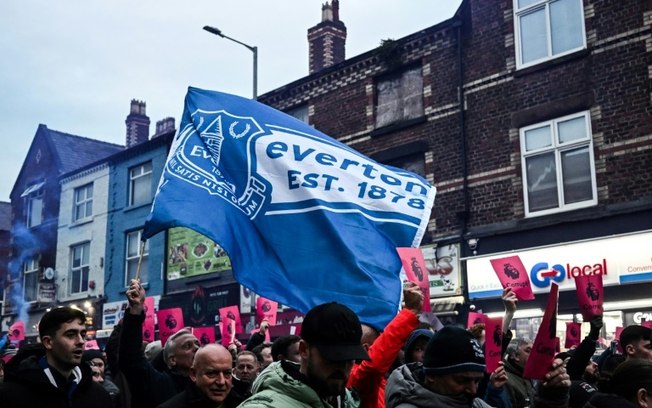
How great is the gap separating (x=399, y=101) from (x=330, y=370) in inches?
653

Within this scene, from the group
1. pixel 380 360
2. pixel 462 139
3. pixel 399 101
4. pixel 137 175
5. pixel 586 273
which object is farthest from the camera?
pixel 137 175

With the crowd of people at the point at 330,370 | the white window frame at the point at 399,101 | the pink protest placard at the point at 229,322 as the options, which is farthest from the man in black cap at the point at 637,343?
the white window frame at the point at 399,101

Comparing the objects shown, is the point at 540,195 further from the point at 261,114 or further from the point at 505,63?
the point at 261,114

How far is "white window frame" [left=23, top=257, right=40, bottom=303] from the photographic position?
32878 mm

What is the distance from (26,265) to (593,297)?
31548 millimetres

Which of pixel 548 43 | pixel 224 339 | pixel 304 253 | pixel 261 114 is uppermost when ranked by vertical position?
pixel 548 43

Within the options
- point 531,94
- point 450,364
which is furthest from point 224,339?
point 531,94

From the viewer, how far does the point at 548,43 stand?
1606 cm

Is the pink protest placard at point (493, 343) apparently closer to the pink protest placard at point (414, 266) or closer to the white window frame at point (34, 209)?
the pink protest placard at point (414, 266)

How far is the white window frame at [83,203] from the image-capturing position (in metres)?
30.7

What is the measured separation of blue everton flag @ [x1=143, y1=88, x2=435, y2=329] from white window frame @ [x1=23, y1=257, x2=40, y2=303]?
2833 cm

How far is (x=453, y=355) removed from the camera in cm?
336

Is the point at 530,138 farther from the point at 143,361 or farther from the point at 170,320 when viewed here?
the point at 143,361

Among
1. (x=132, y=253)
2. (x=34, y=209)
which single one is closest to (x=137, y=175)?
(x=132, y=253)
